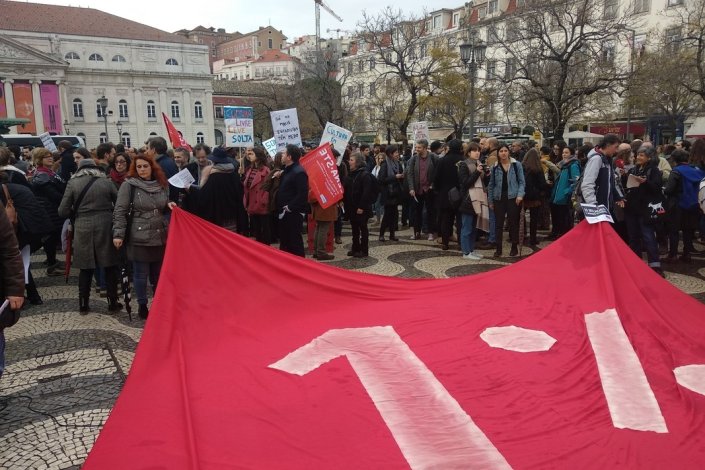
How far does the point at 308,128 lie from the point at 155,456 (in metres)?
52.7

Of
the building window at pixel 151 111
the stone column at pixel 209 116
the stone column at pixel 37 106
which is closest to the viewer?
the stone column at pixel 37 106

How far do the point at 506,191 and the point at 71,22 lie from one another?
8116cm

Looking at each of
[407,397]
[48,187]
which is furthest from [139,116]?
[407,397]

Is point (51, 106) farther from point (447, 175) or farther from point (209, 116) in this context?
point (447, 175)

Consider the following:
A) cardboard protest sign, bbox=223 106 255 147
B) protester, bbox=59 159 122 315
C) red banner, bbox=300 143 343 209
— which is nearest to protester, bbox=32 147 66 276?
protester, bbox=59 159 122 315

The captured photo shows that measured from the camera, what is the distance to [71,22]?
73.8 metres

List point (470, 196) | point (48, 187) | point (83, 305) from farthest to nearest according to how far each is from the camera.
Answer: point (470, 196)
point (48, 187)
point (83, 305)

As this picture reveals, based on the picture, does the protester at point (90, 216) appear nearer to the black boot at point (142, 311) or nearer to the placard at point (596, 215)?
the black boot at point (142, 311)

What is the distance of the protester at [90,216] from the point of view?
648 centimetres

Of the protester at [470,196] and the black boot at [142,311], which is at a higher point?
the protester at [470,196]

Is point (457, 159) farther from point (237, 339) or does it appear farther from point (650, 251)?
point (237, 339)

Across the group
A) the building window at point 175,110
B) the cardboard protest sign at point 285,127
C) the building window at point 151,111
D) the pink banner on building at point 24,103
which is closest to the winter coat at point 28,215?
the cardboard protest sign at point 285,127

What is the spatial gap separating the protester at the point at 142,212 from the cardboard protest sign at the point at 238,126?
17.8 feet

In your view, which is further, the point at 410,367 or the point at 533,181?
the point at 533,181
